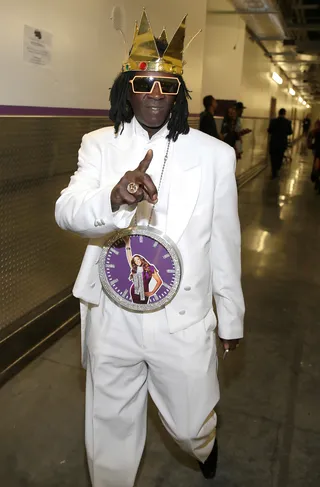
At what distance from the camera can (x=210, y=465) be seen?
83.1 inches

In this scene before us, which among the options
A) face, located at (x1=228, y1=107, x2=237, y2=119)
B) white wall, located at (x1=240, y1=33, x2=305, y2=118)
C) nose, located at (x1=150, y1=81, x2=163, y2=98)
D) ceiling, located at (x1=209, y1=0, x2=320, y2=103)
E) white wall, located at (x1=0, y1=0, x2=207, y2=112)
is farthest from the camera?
white wall, located at (x1=240, y1=33, x2=305, y2=118)

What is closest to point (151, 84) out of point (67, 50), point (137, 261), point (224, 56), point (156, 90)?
point (156, 90)

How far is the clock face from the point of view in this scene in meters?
1.59

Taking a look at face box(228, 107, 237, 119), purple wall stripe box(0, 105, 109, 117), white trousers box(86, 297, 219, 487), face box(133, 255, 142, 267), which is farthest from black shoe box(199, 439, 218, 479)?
face box(228, 107, 237, 119)

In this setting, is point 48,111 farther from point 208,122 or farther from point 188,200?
point 208,122

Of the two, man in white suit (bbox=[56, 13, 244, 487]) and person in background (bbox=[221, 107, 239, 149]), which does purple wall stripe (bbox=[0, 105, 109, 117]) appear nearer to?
man in white suit (bbox=[56, 13, 244, 487])

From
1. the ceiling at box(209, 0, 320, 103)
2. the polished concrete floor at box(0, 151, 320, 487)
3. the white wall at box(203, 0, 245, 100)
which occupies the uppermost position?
the ceiling at box(209, 0, 320, 103)

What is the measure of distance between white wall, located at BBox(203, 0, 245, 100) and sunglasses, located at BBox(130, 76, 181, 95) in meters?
7.74

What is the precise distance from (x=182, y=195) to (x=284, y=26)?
28.5 feet

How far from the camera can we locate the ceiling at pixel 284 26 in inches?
288

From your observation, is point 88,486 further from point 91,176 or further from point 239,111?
point 239,111

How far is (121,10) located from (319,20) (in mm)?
8960

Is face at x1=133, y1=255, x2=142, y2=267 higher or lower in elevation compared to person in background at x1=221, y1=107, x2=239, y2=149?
lower

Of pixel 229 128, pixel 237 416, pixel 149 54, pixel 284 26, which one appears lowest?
pixel 237 416
